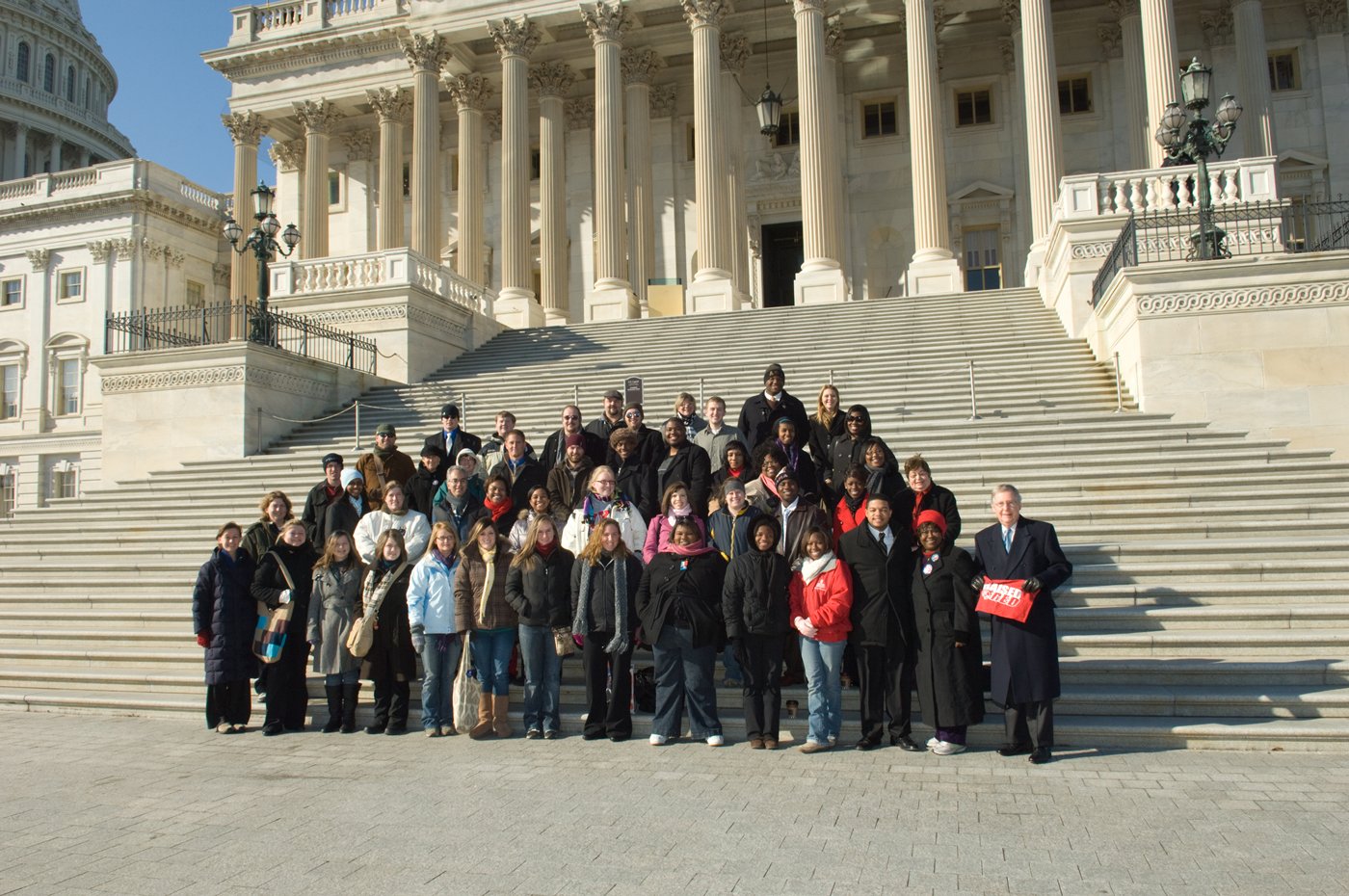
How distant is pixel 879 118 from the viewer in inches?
1309

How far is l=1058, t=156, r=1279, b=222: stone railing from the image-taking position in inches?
730

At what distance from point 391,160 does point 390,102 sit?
2.19 meters

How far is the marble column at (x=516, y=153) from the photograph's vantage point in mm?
30188

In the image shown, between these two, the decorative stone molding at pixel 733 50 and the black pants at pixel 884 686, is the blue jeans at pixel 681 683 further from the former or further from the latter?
the decorative stone molding at pixel 733 50

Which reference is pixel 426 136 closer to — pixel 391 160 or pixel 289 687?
pixel 391 160

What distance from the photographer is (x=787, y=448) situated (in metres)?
9.45

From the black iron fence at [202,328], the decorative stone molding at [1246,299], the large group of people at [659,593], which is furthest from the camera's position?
the black iron fence at [202,328]

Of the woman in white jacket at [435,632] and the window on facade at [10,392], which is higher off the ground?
the window on facade at [10,392]

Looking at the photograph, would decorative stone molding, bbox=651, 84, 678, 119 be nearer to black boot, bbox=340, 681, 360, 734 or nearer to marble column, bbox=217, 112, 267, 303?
marble column, bbox=217, 112, 267, 303

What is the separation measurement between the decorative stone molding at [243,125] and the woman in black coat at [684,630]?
34888 millimetres

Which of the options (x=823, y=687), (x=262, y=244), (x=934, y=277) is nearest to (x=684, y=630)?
(x=823, y=687)

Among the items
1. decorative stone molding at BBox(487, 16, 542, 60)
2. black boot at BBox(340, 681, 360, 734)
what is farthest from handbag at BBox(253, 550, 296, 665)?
decorative stone molding at BBox(487, 16, 542, 60)

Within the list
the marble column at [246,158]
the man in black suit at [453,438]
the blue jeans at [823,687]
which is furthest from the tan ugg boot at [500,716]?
the marble column at [246,158]

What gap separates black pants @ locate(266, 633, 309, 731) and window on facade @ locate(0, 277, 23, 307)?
47.5 meters
